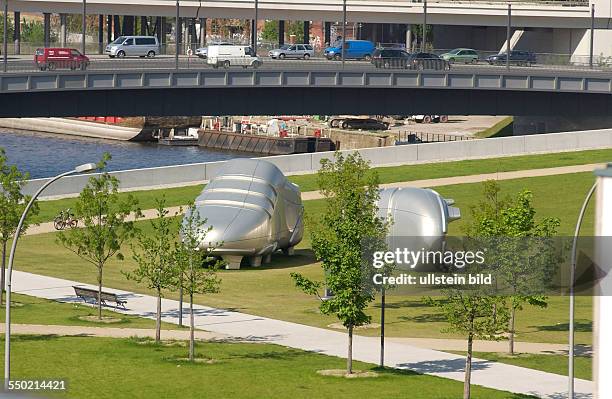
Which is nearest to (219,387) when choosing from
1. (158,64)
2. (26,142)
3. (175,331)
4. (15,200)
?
(175,331)

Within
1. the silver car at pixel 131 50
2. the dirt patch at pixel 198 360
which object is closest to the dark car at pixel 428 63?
the silver car at pixel 131 50

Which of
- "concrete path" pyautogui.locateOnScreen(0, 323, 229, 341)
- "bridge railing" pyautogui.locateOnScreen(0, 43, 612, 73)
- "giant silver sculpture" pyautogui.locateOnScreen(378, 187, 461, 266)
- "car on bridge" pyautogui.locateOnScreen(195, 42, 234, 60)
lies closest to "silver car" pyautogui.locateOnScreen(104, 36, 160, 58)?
"bridge railing" pyautogui.locateOnScreen(0, 43, 612, 73)

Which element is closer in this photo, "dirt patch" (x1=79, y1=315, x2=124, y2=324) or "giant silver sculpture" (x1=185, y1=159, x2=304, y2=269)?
"dirt patch" (x1=79, y1=315, x2=124, y2=324)

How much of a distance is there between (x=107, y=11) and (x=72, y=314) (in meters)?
95.2

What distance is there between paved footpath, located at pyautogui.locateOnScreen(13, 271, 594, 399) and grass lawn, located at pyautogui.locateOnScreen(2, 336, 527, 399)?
1.14 metres

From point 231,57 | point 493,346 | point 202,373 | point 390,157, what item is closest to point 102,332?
point 202,373

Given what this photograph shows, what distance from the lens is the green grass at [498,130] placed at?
13525 centimetres

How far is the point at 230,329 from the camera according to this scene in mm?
52688

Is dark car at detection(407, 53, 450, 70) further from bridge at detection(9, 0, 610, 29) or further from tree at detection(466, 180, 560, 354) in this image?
tree at detection(466, 180, 560, 354)

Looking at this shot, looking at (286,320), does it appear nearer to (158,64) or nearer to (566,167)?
(566,167)

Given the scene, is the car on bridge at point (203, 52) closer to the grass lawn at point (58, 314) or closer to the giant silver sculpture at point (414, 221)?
the giant silver sculpture at point (414, 221)

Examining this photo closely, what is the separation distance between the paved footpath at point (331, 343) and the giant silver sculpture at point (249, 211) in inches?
176

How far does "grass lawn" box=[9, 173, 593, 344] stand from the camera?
176ft

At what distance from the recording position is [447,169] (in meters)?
89.7
